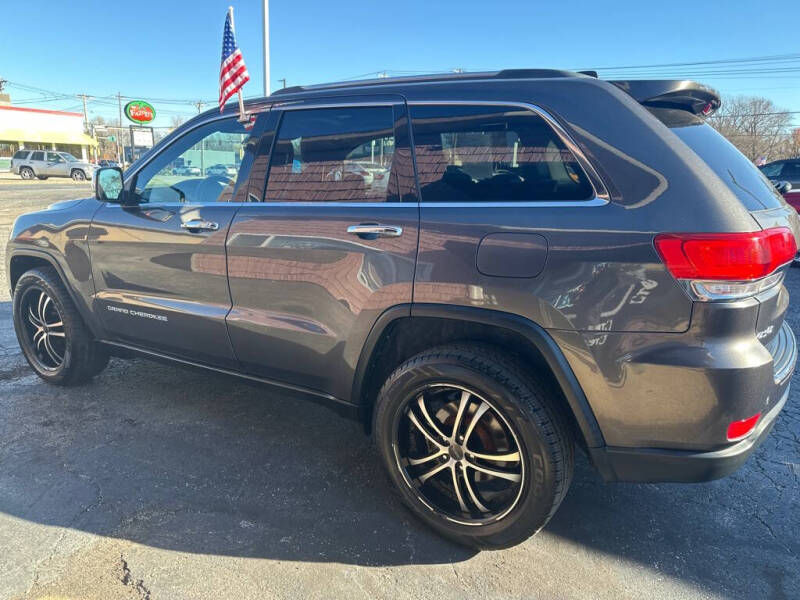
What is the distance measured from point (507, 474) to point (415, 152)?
4.56 feet

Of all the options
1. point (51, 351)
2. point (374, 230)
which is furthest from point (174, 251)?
point (51, 351)

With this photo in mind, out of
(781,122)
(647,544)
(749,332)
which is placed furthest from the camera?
(781,122)

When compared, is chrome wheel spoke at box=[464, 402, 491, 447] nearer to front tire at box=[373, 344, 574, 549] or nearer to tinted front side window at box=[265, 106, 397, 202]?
front tire at box=[373, 344, 574, 549]

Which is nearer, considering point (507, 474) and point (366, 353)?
point (507, 474)

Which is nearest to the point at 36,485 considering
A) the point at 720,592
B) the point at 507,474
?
the point at 507,474

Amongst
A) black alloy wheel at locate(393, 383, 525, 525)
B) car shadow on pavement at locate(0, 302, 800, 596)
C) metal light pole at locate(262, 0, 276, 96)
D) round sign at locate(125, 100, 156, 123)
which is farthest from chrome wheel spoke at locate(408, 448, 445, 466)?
round sign at locate(125, 100, 156, 123)

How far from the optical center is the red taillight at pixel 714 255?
1794mm

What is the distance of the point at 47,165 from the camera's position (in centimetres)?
3644

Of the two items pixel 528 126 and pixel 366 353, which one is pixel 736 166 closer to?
pixel 528 126

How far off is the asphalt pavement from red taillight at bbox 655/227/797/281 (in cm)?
123

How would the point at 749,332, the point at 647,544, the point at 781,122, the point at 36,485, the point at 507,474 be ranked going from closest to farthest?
the point at 749,332 → the point at 507,474 → the point at 647,544 → the point at 36,485 → the point at 781,122

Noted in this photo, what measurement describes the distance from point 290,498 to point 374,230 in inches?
52.7

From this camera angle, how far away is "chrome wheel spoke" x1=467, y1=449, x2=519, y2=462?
2197mm

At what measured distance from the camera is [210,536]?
239cm
